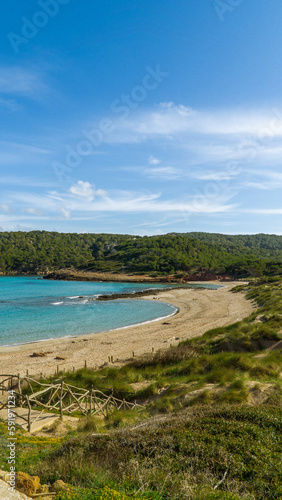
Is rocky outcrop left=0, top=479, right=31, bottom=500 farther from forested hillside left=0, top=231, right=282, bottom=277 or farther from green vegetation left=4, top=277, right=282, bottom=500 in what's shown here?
forested hillside left=0, top=231, right=282, bottom=277

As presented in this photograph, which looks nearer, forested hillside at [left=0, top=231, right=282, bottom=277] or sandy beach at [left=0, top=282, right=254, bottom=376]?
sandy beach at [left=0, top=282, right=254, bottom=376]

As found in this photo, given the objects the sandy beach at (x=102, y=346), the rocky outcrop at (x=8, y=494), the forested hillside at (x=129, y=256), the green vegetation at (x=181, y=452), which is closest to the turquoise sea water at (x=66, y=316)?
the sandy beach at (x=102, y=346)

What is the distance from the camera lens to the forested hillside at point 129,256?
336 ft

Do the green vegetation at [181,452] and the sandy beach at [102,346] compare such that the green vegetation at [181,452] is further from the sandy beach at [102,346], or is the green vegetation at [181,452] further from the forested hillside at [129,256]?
the forested hillside at [129,256]

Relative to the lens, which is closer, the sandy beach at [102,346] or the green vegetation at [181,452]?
the green vegetation at [181,452]

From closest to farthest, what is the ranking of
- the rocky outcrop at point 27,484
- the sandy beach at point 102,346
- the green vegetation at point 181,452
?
the green vegetation at point 181,452 < the rocky outcrop at point 27,484 < the sandy beach at point 102,346

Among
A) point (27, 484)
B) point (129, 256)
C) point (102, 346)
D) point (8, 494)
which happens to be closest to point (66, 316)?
point (102, 346)

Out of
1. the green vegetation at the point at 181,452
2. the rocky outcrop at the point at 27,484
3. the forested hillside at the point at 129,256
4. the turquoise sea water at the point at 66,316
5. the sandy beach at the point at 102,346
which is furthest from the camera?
the forested hillside at the point at 129,256

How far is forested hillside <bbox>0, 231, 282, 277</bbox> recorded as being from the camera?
102 meters

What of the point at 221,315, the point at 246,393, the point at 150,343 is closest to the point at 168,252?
the point at 221,315

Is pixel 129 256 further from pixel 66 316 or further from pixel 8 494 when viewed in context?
pixel 8 494

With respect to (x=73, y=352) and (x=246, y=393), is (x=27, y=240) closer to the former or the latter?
(x=73, y=352)

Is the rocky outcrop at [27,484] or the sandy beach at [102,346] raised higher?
the rocky outcrop at [27,484]

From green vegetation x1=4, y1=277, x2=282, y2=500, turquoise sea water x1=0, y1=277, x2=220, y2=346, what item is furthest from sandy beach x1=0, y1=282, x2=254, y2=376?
green vegetation x1=4, y1=277, x2=282, y2=500
